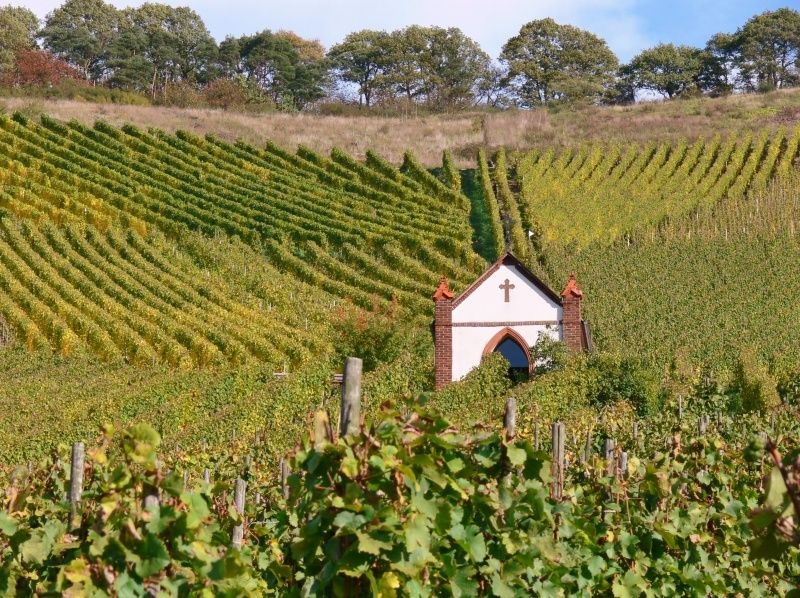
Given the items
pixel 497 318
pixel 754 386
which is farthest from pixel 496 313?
pixel 754 386

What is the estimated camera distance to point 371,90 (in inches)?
3730

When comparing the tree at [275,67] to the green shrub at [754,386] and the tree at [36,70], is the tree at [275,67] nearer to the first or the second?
the tree at [36,70]

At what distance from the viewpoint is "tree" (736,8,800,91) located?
90500mm

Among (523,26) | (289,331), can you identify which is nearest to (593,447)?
(289,331)

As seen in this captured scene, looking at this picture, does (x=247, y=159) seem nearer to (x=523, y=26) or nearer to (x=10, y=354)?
(x=10, y=354)

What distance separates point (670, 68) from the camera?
89.5 m

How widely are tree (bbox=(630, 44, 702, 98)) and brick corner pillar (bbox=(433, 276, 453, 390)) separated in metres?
65.0

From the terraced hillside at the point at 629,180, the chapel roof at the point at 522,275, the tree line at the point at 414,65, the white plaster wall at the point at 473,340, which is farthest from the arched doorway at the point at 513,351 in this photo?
the tree line at the point at 414,65

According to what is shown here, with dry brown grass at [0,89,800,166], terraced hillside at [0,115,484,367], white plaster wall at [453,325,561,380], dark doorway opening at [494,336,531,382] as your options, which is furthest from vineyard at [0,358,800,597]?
dry brown grass at [0,89,800,166]

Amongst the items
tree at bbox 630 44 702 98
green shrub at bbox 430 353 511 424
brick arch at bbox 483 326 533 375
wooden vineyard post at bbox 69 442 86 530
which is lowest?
green shrub at bbox 430 353 511 424

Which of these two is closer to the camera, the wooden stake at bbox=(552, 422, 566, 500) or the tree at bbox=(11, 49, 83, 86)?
the wooden stake at bbox=(552, 422, 566, 500)

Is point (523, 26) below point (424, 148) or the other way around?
the other way around

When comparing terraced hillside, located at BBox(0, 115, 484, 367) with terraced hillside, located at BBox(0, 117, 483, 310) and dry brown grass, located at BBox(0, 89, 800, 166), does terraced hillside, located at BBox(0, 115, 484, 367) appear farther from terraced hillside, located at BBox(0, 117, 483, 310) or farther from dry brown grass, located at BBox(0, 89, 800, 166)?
dry brown grass, located at BBox(0, 89, 800, 166)

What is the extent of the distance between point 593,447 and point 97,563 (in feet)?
41.8
